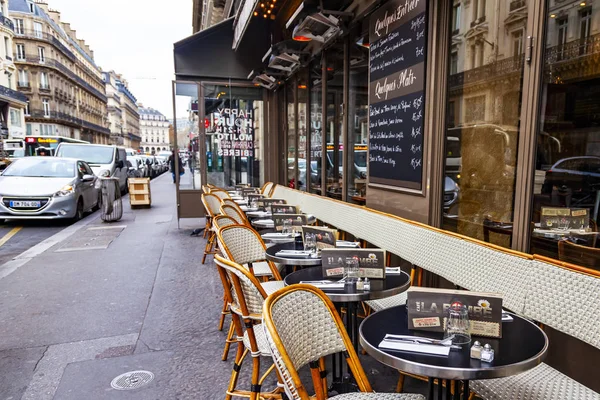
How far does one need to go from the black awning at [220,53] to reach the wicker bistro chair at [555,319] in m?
7.58

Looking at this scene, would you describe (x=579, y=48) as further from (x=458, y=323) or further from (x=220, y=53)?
(x=220, y=53)

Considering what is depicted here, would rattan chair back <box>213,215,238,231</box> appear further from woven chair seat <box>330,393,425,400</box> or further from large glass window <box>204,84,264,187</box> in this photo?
large glass window <box>204,84,264,187</box>

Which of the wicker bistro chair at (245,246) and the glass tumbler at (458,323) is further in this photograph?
the wicker bistro chair at (245,246)

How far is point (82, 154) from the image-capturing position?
1352 cm

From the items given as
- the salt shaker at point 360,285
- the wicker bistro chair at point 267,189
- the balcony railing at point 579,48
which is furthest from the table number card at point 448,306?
the wicker bistro chair at point 267,189

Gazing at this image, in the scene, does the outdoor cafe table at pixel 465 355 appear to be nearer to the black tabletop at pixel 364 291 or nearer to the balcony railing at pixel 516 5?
the black tabletop at pixel 364 291

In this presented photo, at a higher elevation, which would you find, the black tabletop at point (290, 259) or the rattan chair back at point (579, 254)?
the rattan chair back at point (579, 254)

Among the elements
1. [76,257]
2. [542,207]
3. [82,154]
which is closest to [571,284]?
[542,207]

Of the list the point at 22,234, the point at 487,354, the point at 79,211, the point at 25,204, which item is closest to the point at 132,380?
the point at 487,354

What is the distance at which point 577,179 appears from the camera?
4.76 m

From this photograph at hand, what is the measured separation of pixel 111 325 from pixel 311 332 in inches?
107

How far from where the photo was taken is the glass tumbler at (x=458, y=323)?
167 cm

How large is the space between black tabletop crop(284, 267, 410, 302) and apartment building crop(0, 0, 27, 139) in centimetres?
4185

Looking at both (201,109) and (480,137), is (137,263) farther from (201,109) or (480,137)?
(480,137)
